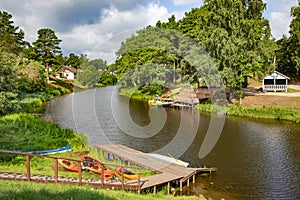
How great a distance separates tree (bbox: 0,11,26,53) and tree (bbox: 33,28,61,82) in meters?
3.44

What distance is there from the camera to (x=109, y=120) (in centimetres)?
2916

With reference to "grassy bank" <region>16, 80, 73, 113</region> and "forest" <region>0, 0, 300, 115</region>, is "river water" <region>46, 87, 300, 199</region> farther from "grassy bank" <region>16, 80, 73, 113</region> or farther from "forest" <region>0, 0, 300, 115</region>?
"forest" <region>0, 0, 300, 115</region>

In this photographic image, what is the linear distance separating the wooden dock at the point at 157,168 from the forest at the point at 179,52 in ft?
35.2

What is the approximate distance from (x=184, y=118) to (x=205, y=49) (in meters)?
8.32

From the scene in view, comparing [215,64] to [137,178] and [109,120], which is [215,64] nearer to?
[109,120]

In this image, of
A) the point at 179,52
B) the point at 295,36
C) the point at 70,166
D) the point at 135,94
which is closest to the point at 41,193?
the point at 70,166

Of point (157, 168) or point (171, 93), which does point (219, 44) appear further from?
point (157, 168)

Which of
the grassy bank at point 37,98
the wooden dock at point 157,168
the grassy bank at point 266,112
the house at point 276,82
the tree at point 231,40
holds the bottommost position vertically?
the wooden dock at point 157,168

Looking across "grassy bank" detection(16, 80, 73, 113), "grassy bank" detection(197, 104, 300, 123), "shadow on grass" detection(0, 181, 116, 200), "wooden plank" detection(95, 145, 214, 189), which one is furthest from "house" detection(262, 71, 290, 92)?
"shadow on grass" detection(0, 181, 116, 200)

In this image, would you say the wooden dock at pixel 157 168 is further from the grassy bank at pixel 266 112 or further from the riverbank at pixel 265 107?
the riverbank at pixel 265 107

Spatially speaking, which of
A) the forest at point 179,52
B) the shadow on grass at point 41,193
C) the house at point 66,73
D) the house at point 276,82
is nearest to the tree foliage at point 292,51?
the forest at point 179,52

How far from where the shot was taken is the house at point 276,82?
3988 cm

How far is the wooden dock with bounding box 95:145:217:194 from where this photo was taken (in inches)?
531

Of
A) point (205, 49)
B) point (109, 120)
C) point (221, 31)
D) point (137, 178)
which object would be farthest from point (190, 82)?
point (137, 178)
